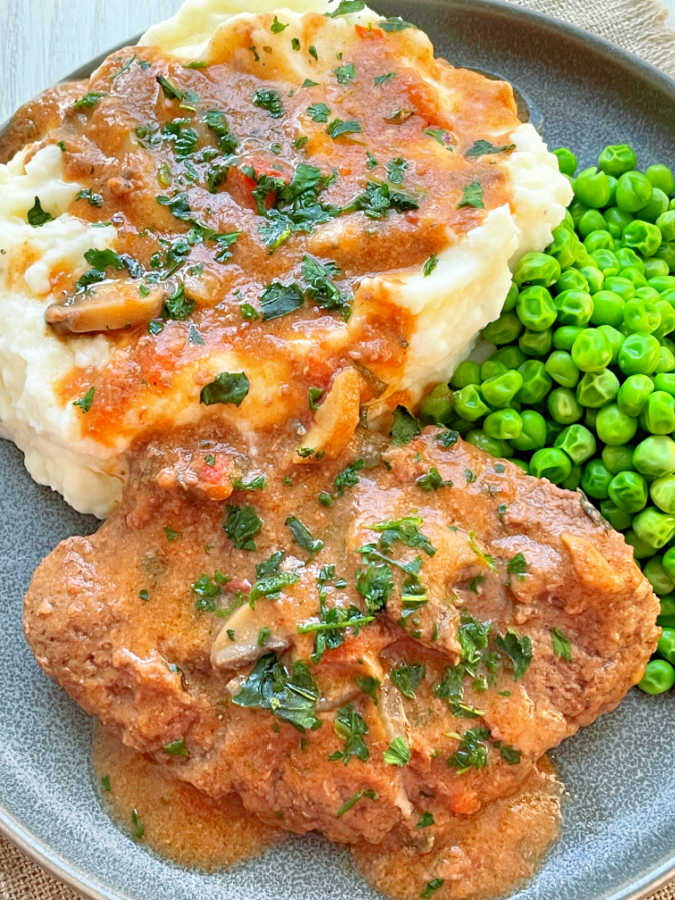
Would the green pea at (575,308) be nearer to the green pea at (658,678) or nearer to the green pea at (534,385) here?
the green pea at (534,385)

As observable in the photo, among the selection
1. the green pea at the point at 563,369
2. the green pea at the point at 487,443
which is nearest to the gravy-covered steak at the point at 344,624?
the green pea at the point at 487,443

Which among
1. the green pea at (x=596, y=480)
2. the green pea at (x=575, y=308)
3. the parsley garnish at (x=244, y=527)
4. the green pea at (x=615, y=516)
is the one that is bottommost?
the parsley garnish at (x=244, y=527)

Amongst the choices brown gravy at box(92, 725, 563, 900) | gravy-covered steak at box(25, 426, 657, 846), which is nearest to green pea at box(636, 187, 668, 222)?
gravy-covered steak at box(25, 426, 657, 846)

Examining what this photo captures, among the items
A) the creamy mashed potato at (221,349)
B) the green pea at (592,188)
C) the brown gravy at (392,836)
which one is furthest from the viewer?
the green pea at (592,188)

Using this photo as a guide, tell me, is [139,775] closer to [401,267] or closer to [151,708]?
[151,708]

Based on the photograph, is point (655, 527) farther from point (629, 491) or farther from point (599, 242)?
point (599, 242)

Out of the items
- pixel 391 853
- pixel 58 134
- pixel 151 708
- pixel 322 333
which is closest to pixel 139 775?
pixel 151 708
